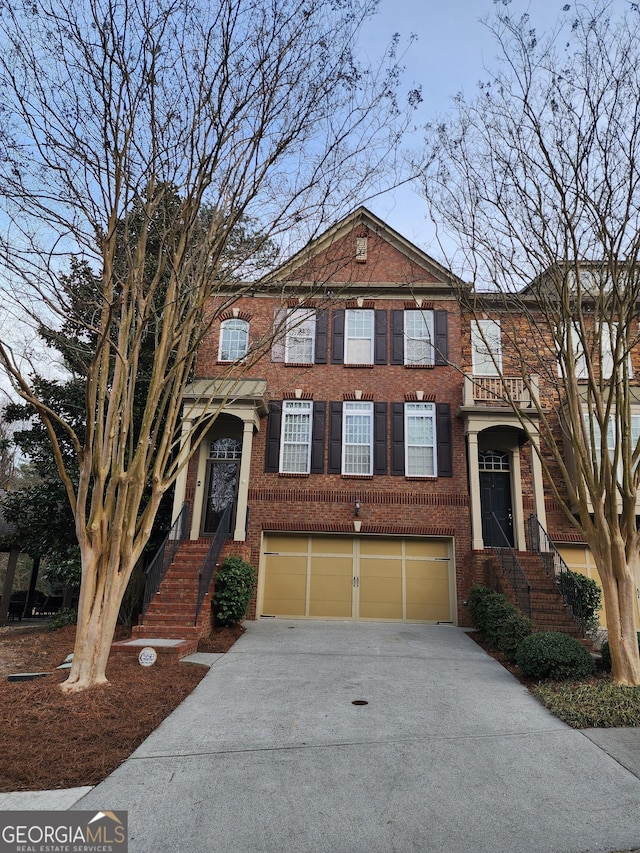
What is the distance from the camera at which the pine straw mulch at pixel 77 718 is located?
423 centimetres

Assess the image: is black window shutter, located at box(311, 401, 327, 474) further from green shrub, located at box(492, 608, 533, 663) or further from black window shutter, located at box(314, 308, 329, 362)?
green shrub, located at box(492, 608, 533, 663)

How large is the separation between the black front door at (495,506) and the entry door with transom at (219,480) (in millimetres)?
6322

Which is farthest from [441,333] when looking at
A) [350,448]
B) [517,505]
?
[517,505]

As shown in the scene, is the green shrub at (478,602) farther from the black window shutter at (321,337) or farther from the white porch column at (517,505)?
the black window shutter at (321,337)

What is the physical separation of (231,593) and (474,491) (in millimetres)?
6135

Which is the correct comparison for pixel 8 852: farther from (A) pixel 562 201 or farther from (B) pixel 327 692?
(A) pixel 562 201

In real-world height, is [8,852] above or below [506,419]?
below

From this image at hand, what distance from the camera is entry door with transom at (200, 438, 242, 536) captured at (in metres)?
13.3

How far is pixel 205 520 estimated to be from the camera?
1328 centimetres

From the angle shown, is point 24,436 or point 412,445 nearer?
point 24,436

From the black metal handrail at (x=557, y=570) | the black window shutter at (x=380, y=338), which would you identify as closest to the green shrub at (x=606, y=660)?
the black metal handrail at (x=557, y=570)

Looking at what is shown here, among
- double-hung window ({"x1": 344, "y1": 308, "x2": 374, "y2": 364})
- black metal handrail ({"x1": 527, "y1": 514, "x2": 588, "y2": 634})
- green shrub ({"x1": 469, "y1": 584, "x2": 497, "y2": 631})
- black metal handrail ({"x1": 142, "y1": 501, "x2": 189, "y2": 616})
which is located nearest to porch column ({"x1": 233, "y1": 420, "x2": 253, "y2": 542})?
black metal handrail ({"x1": 142, "y1": 501, "x2": 189, "y2": 616})

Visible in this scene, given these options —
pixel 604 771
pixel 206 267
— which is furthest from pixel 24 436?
pixel 604 771

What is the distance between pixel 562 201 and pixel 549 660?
6454 mm
